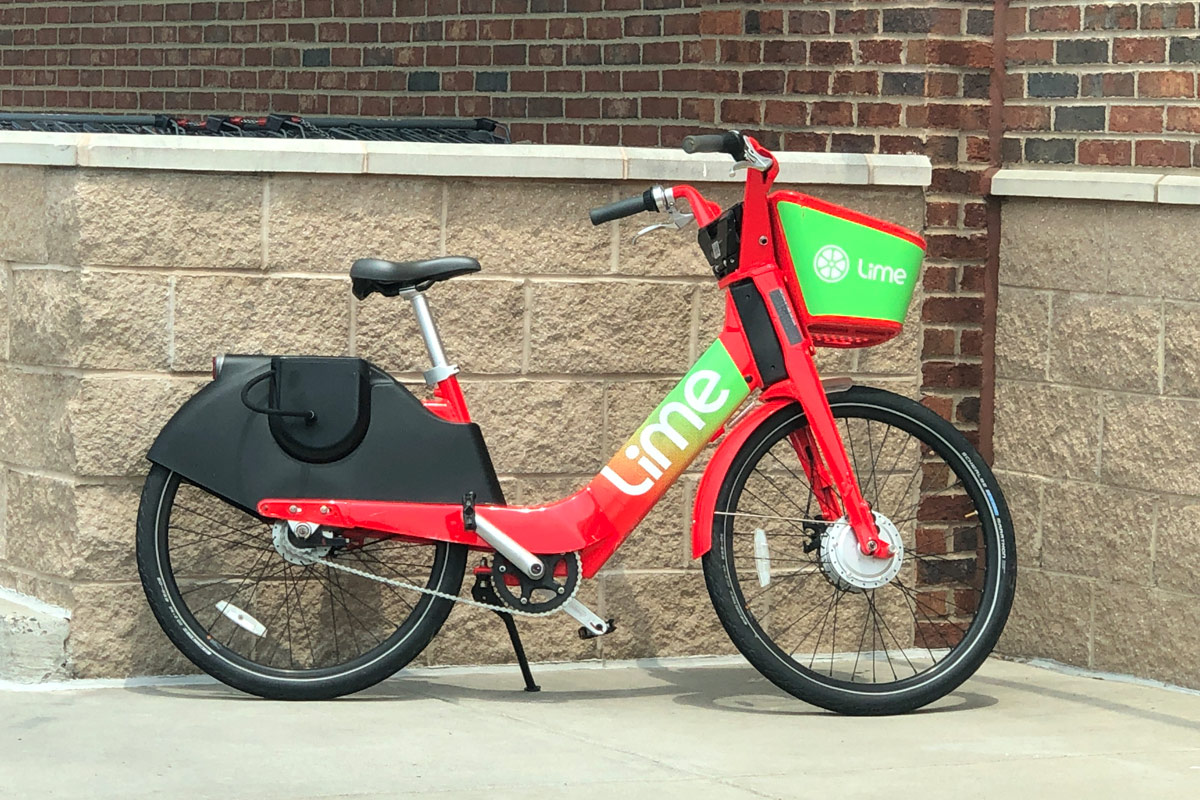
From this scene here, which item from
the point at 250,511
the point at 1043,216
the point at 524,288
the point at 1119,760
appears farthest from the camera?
the point at 1043,216

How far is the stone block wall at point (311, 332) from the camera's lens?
197 inches

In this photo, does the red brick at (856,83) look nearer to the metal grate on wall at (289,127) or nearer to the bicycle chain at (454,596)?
the metal grate on wall at (289,127)

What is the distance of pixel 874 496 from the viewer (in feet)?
18.3

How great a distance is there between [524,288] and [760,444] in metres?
0.84

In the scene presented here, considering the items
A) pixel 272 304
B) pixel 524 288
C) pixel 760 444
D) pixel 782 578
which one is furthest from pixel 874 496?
pixel 272 304

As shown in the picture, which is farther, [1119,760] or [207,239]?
[207,239]

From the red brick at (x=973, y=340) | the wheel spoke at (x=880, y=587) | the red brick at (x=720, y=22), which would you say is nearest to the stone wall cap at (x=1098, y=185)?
the red brick at (x=973, y=340)

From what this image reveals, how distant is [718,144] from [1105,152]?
1.43 metres

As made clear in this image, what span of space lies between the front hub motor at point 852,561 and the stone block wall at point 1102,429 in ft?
3.17

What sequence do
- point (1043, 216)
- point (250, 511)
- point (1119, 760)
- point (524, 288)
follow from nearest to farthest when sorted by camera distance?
point (1119, 760) < point (250, 511) < point (524, 288) < point (1043, 216)

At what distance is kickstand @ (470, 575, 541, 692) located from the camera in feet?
16.1

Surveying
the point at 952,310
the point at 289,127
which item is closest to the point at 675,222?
the point at 952,310

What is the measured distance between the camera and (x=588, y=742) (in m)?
4.53

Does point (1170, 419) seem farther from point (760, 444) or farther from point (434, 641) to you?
point (434, 641)
